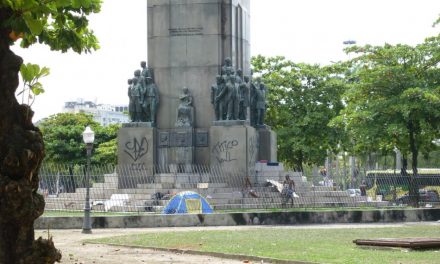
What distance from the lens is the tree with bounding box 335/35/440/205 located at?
→ 152 ft

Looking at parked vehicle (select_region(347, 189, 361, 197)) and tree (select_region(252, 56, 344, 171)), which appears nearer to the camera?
parked vehicle (select_region(347, 189, 361, 197))

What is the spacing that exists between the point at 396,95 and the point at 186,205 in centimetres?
1802

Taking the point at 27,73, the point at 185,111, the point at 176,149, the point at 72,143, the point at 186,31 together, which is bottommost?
the point at 27,73

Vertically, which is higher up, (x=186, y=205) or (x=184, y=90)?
(x=184, y=90)

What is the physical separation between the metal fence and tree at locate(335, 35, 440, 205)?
563 cm

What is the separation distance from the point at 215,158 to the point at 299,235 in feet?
41.3

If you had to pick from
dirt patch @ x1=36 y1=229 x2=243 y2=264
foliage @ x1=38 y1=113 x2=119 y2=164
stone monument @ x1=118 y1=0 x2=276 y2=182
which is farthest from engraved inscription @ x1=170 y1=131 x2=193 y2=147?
foliage @ x1=38 y1=113 x2=119 y2=164

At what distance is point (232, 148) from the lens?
3853cm

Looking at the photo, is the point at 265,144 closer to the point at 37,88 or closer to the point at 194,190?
the point at 194,190

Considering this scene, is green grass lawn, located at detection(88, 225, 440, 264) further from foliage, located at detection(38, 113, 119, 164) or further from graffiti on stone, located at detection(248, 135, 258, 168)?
foliage, located at detection(38, 113, 119, 164)

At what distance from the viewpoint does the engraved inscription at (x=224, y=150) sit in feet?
126

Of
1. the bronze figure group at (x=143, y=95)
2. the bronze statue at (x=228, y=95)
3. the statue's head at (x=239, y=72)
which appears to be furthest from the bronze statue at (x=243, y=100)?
the bronze figure group at (x=143, y=95)

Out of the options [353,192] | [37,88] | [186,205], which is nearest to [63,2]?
[37,88]

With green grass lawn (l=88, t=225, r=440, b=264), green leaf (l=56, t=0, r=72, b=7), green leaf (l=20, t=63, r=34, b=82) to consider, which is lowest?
green grass lawn (l=88, t=225, r=440, b=264)
